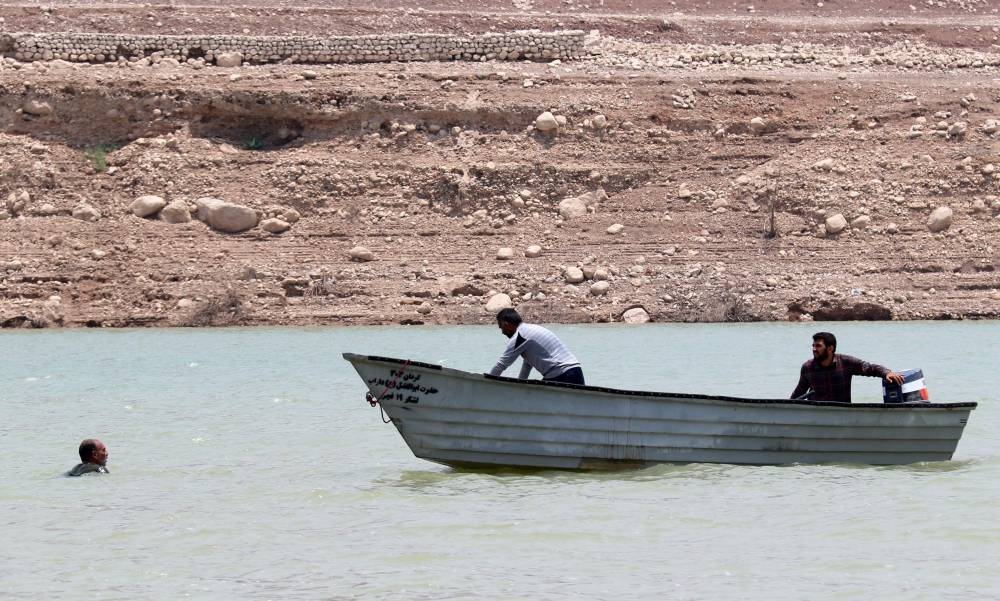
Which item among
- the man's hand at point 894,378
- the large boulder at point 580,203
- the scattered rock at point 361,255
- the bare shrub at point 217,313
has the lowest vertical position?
the man's hand at point 894,378

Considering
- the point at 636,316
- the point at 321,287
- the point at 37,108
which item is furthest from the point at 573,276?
the point at 37,108

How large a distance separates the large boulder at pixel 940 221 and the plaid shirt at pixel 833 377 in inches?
710

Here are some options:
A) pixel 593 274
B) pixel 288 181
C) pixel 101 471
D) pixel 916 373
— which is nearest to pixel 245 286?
pixel 288 181

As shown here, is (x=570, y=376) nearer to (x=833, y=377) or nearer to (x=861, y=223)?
(x=833, y=377)

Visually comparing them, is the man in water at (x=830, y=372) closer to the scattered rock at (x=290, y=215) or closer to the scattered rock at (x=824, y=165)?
the scattered rock at (x=824, y=165)

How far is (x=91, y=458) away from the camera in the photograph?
13266 mm

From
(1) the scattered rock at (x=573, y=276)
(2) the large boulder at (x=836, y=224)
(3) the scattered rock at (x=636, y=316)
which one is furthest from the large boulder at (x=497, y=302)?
(2) the large boulder at (x=836, y=224)

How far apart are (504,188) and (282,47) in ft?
19.7

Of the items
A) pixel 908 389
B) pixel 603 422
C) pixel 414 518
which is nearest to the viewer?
pixel 414 518

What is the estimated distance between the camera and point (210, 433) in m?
16.3

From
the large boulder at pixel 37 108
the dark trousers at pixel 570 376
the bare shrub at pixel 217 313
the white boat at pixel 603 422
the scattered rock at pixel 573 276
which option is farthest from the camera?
the large boulder at pixel 37 108

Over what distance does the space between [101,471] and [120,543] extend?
2.88 m

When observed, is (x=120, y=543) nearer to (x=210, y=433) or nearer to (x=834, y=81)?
(x=210, y=433)

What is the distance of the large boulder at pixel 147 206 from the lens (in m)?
30.8
